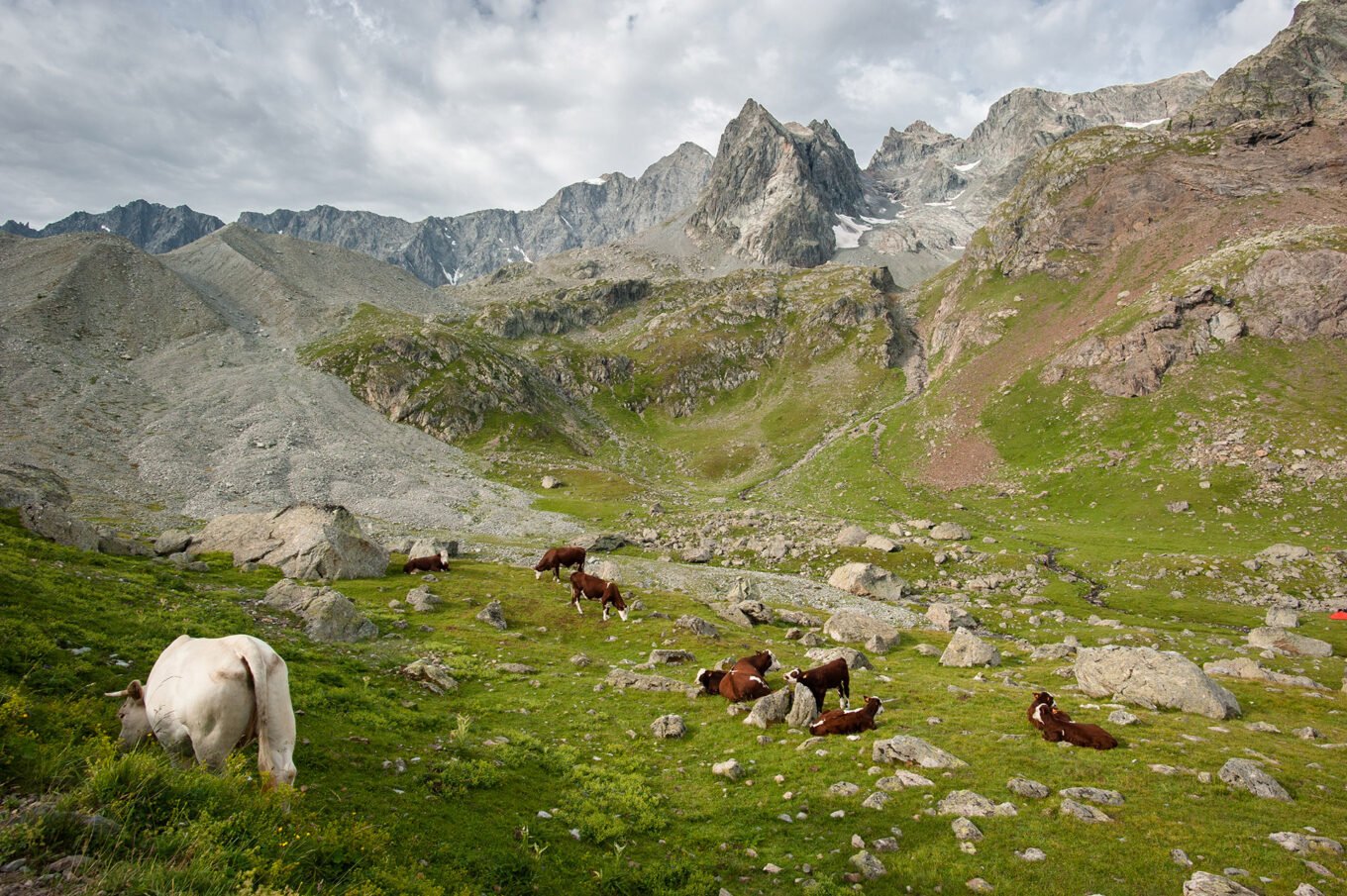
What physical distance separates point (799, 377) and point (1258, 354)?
10613 centimetres

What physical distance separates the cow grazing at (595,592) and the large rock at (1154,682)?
930 inches

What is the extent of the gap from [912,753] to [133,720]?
1772cm

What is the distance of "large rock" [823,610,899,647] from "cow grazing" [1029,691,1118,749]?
52.3ft

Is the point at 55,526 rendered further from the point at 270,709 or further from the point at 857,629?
the point at 857,629

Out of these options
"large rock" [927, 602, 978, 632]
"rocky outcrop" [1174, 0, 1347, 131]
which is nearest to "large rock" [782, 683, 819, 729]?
"large rock" [927, 602, 978, 632]

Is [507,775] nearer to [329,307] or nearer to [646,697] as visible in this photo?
[646,697]

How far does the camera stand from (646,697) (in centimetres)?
2186

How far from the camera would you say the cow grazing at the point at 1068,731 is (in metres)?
17.0

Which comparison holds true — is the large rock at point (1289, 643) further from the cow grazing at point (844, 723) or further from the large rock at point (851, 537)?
the cow grazing at point (844, 723)

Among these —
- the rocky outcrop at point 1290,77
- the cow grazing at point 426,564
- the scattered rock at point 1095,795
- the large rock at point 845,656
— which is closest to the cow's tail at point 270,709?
the scattered rock at point 1095,795

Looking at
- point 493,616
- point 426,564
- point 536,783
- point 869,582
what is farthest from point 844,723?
point 869,582

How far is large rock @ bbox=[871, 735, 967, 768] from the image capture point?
15523 mm

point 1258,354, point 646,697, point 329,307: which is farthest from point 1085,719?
point 329,307

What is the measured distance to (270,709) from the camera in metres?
9.10
